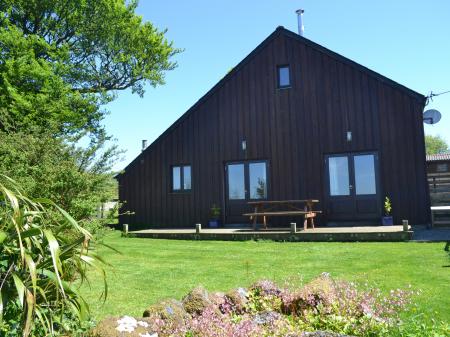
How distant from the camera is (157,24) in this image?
76.1 ft

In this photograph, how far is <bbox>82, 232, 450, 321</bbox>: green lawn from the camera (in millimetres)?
5246

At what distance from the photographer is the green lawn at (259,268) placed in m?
5.25

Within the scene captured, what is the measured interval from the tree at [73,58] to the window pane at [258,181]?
8118 millimetres

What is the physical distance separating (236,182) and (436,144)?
66511 millimetres

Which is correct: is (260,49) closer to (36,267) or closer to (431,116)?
(431,116)

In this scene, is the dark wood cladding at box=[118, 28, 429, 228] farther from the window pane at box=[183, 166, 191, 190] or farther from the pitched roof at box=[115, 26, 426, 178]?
the window pane at box=[183, 166, 191, 190]

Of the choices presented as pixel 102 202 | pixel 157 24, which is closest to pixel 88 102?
pixel 157 24

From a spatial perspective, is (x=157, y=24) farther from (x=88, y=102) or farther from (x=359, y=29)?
(x=359, y=29)

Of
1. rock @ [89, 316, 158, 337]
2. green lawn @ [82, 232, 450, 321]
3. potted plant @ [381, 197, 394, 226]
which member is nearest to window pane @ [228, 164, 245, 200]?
green lawn @ [82, 232, 450, 321]

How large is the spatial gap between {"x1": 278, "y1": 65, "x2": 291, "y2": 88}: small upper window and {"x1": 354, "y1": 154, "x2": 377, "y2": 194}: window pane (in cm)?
359

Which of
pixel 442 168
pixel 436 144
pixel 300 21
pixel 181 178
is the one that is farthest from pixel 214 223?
pixel 436 144

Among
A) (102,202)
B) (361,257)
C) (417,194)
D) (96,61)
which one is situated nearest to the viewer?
(102,202)

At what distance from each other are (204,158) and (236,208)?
220 cm

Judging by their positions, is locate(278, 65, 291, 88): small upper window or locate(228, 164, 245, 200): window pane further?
locate(228, 164, 245, 200): window pane
